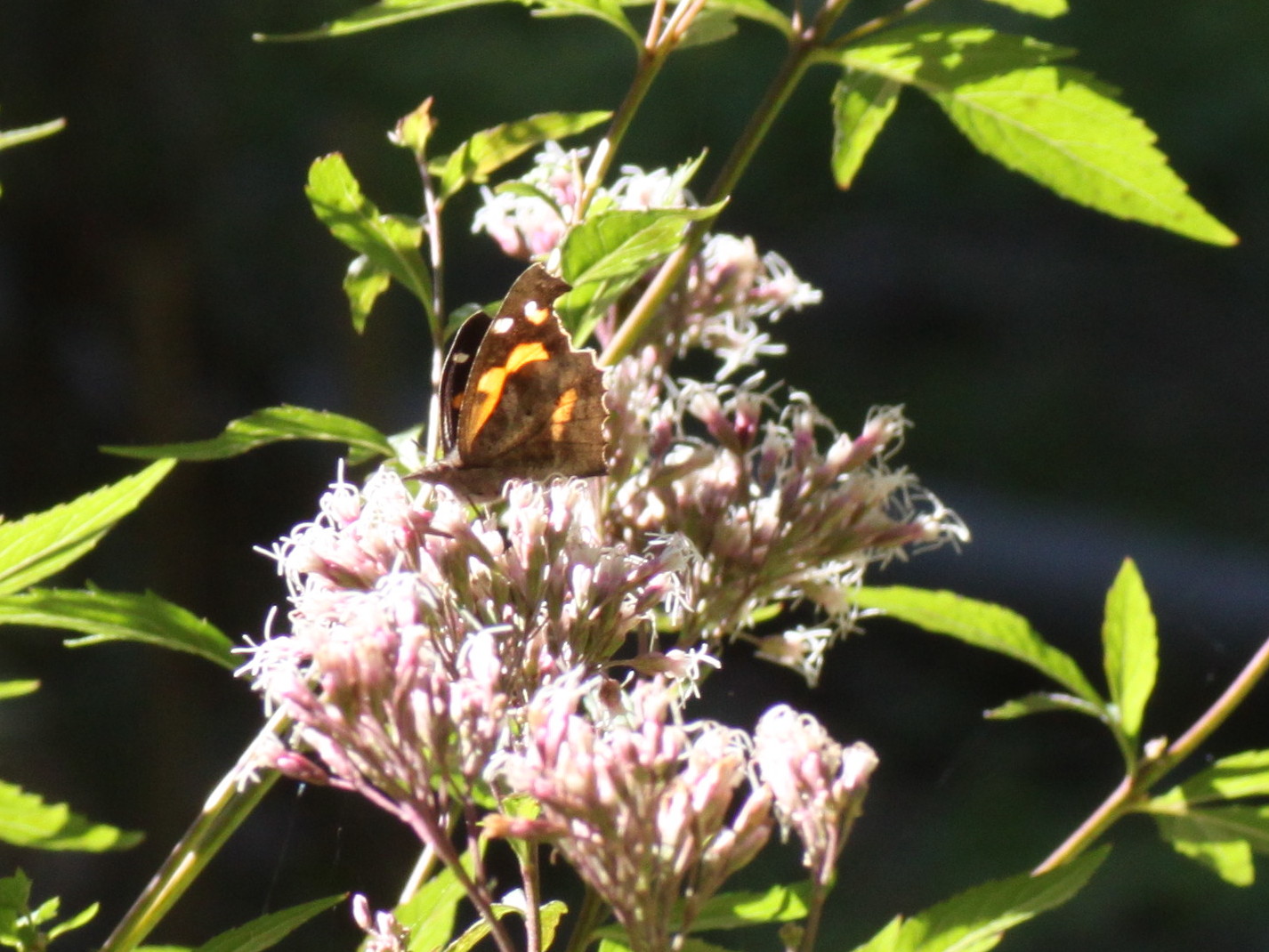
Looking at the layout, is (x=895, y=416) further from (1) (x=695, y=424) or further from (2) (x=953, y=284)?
(2) (x=953, y=284)

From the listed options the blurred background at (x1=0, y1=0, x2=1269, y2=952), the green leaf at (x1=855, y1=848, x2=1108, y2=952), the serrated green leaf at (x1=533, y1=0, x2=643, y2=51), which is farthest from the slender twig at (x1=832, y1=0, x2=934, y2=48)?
the blurred background at (x1=0, y1=0, x2=1269, y2=952)

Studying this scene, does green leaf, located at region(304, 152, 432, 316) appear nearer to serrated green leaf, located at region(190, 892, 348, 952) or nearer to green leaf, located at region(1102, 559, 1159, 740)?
serrated green leaf, located at region(190, 892, 348, 952)

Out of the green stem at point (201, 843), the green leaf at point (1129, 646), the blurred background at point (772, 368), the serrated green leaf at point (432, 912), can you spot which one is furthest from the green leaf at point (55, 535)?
the blurred background at point (772, 368)

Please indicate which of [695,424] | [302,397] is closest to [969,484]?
[302,397]

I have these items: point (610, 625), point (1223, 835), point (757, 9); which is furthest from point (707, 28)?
point (1223, 835)

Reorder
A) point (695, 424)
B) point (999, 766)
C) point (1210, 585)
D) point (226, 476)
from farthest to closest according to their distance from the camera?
point (1210, 585)
point (999, 766)
point (226, 476)
point (695, 424)

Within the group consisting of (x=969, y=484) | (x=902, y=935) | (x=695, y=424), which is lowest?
(x=969, y=484)

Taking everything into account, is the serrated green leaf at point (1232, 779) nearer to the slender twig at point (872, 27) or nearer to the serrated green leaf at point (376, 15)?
the slender twig at point (872, 27)
